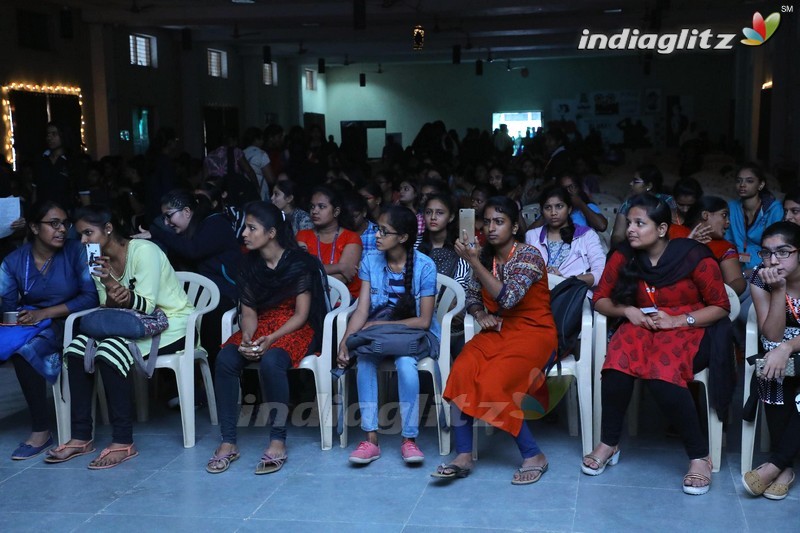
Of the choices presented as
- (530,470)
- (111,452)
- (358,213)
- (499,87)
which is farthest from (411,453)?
(499,87)

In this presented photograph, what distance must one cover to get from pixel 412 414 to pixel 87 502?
128 cm

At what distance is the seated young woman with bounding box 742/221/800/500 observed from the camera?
3.22 meters

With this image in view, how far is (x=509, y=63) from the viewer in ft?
76.2

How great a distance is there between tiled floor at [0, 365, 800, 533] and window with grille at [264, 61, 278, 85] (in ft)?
54.8

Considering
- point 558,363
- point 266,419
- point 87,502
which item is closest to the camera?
point 87,502

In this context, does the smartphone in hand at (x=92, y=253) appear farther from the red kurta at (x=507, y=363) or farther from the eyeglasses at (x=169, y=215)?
the red kurta at (x=507, y=363)

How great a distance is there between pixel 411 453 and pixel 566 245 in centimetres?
149

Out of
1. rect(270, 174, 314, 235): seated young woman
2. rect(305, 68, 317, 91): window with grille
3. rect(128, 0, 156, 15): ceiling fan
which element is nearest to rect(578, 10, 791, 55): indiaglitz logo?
rect(128, 0, 156, 15): ceiling fan

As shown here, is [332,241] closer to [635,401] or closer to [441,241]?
[441,241]

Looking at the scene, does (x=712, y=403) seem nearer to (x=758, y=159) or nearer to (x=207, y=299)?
(x=207, y=299)

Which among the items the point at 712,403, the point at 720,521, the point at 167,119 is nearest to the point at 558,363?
the point at 712,403

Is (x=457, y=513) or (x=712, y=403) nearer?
(x=457, y=513)

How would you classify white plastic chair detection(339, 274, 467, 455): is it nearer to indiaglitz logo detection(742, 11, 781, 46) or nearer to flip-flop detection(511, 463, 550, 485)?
flip-flop detection(511, 463, 550, 485)

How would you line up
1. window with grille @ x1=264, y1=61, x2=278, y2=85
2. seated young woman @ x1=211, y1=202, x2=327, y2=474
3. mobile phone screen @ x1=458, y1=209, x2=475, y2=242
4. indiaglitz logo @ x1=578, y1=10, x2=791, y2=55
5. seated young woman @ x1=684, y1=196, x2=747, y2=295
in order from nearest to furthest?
mobile phone screen @ x1=458, y1=209, x2=475, y2=242 → seated young woman @ x1=211, y1=202, x2=327, y2=474 → seated young woman @ x1=684, y1=196, x2=747, y2=295 → indiaglitz logo @ x1=578, y1=10, x2=791, y2=55 → window with grille @ x1=264, y1=61, x2=278, y2=85
